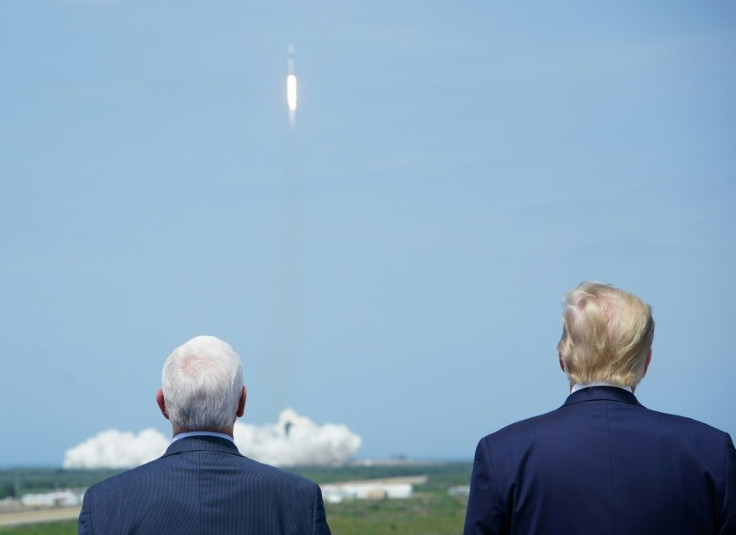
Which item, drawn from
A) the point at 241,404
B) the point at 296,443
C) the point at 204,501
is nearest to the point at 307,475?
the point at 296,443

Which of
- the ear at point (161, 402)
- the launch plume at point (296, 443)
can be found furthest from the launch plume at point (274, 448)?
the ear at point (161, 402)

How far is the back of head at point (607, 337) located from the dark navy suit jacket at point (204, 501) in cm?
123

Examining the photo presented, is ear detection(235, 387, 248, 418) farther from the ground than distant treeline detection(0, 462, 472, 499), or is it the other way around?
ear detection(235, 387, 248, 418)

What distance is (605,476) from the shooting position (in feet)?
15.3

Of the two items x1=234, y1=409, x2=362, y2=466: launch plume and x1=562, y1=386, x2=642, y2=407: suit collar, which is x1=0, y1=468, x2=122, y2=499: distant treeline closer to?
x1=234, y1=409, x2=362, y2=466: launch plume

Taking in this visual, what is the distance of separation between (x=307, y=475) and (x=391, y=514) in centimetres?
3261

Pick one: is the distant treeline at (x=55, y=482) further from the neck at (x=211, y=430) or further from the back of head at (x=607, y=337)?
the back of head at (x=607, y=337)

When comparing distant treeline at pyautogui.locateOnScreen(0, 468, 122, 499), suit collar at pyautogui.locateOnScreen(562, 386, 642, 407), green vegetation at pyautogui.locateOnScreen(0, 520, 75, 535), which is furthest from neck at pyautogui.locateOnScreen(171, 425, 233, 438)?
distant treeline at pyautogui.locateOnScreen(0, 468, 122, 499)

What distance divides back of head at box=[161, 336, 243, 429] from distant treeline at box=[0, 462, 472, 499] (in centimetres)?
11052

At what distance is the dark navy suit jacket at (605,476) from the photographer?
461cm

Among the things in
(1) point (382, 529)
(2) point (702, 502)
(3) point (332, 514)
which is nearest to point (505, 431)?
(2) point (702, 502)

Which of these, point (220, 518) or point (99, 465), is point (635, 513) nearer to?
point (220, 518)

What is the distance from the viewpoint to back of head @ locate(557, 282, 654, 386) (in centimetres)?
484

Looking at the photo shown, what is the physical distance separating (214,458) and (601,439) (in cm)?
158
